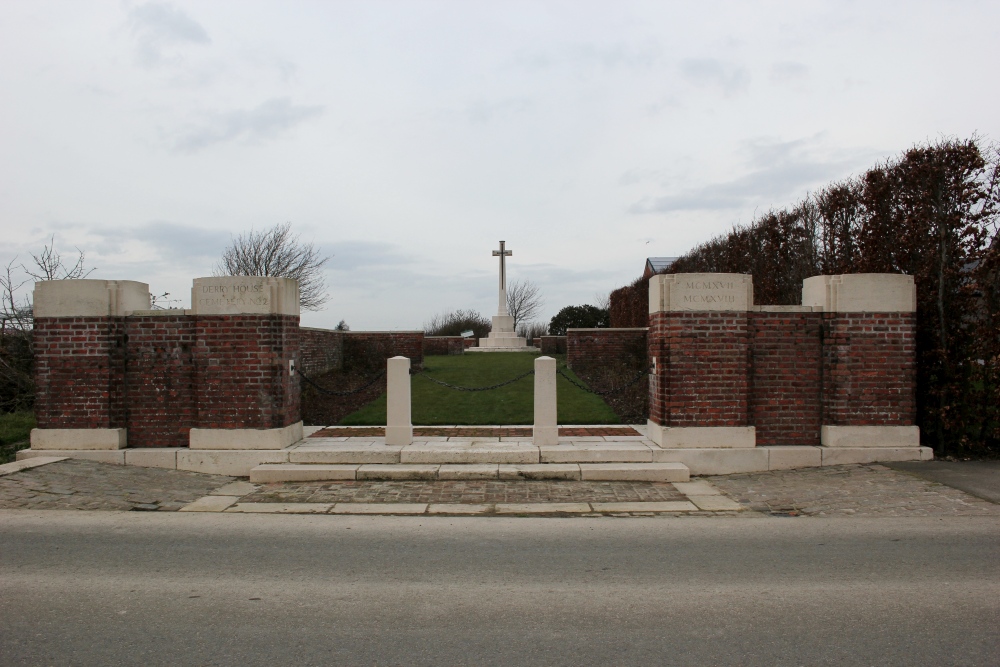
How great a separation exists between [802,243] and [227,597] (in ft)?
59.9

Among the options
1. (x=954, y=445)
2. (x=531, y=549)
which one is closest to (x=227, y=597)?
(x=531, y=549)

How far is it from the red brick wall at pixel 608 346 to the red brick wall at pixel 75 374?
1449 centimetres

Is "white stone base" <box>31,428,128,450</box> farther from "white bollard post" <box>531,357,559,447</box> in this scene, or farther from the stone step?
"white bollard post" <box>531,357,559,447</box>

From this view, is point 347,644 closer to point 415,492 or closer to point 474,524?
point 474,524

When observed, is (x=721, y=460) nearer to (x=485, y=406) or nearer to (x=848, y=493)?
(x=848, y=493)

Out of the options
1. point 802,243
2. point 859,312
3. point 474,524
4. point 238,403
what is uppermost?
point 802,243

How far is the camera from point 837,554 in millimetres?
5438

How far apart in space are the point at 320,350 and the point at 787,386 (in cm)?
1284

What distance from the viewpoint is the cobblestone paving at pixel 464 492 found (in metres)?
7.45

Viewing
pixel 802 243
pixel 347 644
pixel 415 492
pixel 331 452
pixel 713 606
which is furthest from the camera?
pixel 802 243

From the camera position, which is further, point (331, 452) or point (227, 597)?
point (331, 452)

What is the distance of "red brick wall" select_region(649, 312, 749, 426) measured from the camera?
28.8 feet

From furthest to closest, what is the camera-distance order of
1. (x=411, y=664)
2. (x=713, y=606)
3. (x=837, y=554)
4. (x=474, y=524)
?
(x=474, y=524) < (x=837, y=554) < (x=713, y=606) < (x=411, y=664)

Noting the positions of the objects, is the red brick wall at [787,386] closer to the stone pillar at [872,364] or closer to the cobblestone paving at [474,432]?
the stone pillar at [872,364]
